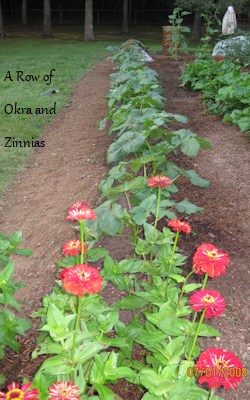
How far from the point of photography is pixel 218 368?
1.20 m

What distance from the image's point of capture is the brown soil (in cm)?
232

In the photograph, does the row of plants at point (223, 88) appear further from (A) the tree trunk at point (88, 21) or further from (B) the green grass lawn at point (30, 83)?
(A) the tree trunk at point (88, 21)

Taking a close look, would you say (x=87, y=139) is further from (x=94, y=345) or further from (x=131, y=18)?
(x=131, y=18)

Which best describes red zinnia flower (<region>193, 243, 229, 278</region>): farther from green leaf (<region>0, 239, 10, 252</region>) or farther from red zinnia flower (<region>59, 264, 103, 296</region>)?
green leaf (<region>0, 239, 10, 252</region>)

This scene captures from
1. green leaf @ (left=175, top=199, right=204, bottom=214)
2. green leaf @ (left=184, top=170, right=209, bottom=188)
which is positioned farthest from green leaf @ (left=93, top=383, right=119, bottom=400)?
green leaf @ (left=184, top=170, right=209, bottom=188)

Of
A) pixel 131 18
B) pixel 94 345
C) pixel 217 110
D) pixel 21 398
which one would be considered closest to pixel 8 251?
pixel 94 345

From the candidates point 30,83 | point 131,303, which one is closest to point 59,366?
point 131,303

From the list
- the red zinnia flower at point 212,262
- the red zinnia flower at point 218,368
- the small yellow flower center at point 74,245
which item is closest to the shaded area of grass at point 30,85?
the small yellow flower center at point 74,245

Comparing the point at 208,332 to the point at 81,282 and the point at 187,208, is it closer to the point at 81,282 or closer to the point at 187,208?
the point at 81,282

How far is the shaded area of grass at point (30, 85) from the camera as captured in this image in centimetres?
565

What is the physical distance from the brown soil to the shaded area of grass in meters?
0.22

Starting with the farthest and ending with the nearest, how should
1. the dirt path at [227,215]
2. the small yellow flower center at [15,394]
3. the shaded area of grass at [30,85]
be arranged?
the shaded area of grass at [30,85] < the dirt path at [227,215] < the small yellow flower center at [15,394]

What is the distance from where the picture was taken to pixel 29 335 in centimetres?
234

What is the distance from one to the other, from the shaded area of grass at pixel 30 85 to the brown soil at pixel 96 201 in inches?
8.6
